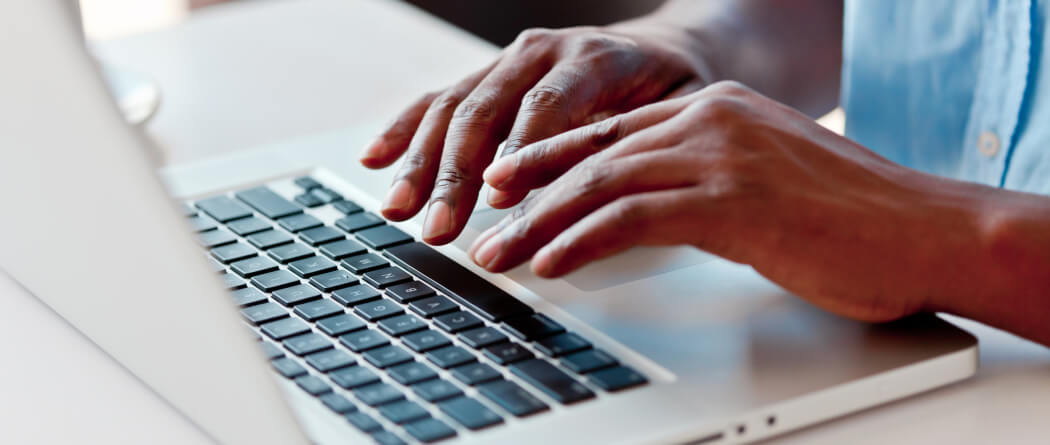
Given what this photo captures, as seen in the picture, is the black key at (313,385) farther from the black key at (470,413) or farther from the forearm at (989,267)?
the forearm at (989,267)

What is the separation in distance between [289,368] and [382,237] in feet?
0.54

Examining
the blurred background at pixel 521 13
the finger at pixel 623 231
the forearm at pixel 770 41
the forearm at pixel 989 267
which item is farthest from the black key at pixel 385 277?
the blurred background at pixel 521 13

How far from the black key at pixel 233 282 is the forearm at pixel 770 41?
16.6 inches

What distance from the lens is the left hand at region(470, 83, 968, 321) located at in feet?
1.69

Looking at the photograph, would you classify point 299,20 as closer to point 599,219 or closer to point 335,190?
point 335,190

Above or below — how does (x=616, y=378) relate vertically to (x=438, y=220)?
below

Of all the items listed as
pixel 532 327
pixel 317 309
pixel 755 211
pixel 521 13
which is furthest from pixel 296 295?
pixel 521 13

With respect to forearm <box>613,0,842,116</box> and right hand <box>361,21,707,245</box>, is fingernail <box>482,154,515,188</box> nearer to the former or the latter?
right hand <box>361,21,707,245</box>


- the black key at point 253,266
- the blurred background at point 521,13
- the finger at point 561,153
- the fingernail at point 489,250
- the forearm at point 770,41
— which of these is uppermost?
the blurred background at point 521,13

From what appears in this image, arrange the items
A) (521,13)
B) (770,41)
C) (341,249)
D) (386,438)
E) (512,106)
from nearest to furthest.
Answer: (386,438), (341,249), (512,106), (770,41), (521,13)

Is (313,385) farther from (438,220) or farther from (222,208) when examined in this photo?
(222,208)

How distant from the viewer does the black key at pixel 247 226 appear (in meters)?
0.68

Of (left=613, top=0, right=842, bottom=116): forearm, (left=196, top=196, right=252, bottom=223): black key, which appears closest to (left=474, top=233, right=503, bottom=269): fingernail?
(left=196, top=196, right=252, bottom=223): black key

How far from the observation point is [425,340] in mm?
519
